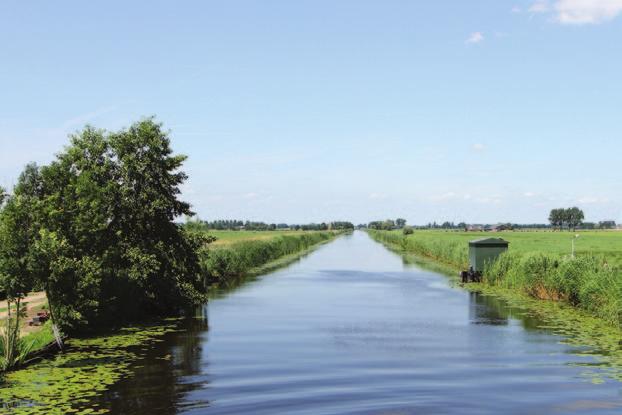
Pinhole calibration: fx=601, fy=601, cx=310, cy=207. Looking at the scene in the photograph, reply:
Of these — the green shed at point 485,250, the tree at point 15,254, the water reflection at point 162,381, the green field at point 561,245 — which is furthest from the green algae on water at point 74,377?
the green shed at point 485,250

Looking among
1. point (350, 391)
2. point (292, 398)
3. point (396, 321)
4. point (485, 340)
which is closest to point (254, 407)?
point (292, 398)

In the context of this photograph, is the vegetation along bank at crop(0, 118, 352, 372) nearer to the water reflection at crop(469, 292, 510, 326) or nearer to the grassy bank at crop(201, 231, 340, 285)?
the grassy bank at crop(201, 231, 340, 285)

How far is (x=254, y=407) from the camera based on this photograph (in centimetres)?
1509

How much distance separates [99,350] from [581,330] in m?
20.3

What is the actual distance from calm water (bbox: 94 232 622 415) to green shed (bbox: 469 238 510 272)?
13469 millimetres

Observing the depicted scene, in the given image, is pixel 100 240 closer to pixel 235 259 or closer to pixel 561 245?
pixel 235 259

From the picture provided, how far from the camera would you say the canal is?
50.6ft

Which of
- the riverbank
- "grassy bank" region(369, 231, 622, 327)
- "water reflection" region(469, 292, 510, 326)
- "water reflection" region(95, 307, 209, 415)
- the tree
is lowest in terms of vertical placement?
"water reflection" region(469, 292, 510, 326)

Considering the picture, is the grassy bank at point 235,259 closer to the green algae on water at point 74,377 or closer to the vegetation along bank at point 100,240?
the vegetation along bank at point 100,240

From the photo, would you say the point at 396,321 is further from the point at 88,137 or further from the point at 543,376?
the point at 88,137

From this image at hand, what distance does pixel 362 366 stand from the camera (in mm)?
19953

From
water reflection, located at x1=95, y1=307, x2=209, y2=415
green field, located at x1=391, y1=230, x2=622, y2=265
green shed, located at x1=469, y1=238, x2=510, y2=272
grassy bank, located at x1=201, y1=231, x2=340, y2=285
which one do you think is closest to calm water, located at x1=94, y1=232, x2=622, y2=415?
water reflection, located at x1=95, y1=307, x2=209, y2=415

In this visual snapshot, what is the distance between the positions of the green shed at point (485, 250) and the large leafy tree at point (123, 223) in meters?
24.7

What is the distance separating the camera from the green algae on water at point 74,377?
15109 millimetres
